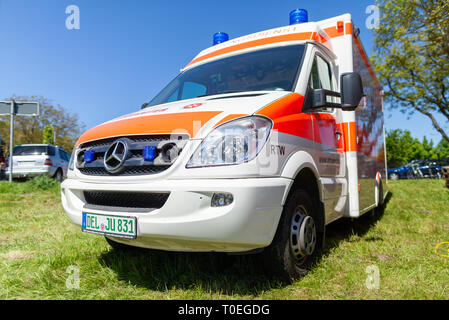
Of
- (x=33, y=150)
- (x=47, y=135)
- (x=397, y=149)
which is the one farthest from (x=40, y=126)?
(x=397, y=149)

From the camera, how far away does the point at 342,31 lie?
387 centimetres

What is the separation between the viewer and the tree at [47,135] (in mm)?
36822

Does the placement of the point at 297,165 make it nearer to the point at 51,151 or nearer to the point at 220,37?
the point at 220,37

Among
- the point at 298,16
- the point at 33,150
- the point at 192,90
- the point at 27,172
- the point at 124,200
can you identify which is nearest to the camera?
the point at 124,200

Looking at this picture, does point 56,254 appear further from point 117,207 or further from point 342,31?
point 342,31

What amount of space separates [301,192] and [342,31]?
2.29 m

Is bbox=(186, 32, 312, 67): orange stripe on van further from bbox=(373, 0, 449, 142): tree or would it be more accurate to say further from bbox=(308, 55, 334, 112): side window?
bbox=(373, 0, 449, 142): tree

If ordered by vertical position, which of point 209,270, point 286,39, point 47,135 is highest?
point 47,135

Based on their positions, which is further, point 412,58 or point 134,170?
point 412,58

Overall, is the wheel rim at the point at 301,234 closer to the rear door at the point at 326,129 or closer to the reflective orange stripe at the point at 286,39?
the rear door at the point at 326,129

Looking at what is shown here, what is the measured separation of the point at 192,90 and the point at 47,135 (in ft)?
130

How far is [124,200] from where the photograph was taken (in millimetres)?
2426

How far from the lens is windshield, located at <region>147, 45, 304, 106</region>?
119 inches
